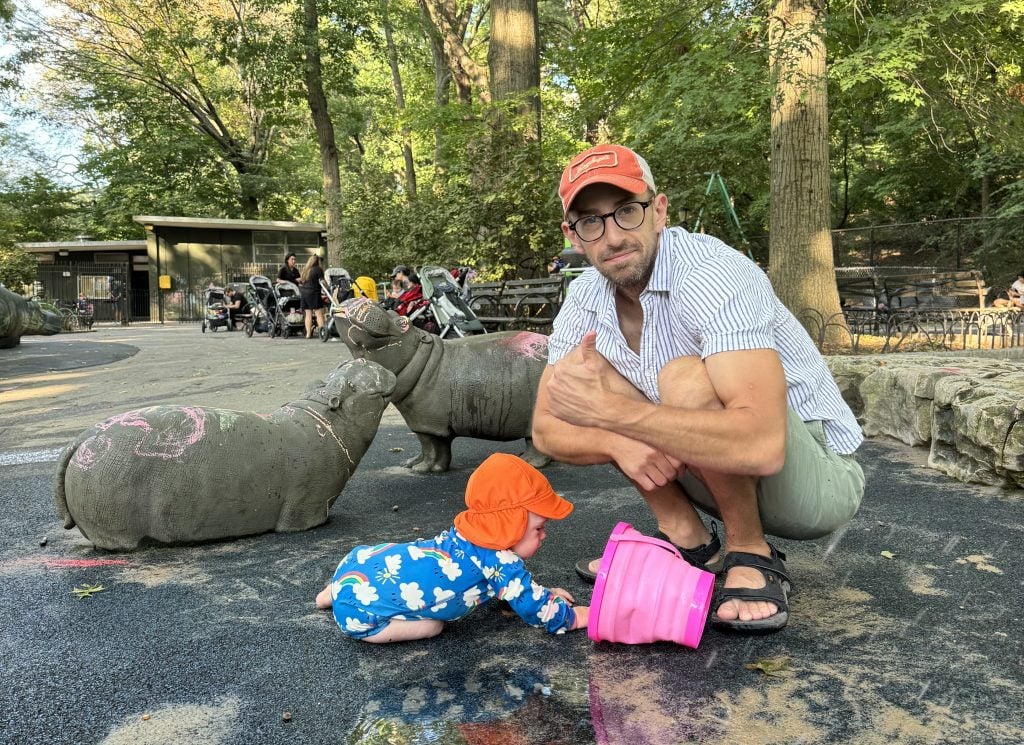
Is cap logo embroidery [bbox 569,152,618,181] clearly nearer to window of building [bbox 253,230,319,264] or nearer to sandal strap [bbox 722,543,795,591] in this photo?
sandal strap [bbox 722,543,795,591]

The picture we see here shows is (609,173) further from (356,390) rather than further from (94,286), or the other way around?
(94,286)

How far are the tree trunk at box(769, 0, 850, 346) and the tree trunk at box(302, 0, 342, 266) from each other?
1281 cm

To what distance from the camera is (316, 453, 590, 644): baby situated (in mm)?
2367

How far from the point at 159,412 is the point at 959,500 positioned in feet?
12.0

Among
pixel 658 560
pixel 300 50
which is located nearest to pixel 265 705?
pixel 658 560

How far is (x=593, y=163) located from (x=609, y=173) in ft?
0.27

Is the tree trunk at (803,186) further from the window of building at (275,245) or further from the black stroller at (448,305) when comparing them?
the window of building at (275,245)

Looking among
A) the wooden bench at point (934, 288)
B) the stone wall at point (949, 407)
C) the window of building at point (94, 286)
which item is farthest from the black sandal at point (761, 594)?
the window of building at point (94, 286)

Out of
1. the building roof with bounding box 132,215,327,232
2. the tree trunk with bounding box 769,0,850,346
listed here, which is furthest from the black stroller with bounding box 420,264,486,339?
the building roof with bounding box 132,215,327,232

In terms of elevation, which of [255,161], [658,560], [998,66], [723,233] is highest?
[255,161]

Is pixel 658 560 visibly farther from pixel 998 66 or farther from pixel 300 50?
pixel 300 50

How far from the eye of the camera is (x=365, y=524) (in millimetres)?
3672

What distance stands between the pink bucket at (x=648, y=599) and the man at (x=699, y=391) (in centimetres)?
19

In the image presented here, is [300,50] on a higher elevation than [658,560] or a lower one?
higher
